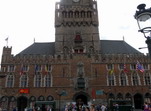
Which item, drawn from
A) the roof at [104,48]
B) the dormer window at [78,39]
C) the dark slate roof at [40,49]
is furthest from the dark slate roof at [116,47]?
the dark slate roof at [40,49]

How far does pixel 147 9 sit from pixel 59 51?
3438 cm

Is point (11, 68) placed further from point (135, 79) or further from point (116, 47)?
point (135, 79)

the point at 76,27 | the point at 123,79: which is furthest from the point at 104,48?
the point at 123,79

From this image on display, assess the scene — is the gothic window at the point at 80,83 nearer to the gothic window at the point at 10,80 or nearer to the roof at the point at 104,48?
the roof at the point at 104,48

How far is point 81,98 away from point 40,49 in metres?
14.4

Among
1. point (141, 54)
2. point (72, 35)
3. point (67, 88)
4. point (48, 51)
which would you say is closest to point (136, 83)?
point (141, 54)

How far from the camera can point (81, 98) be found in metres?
36.3

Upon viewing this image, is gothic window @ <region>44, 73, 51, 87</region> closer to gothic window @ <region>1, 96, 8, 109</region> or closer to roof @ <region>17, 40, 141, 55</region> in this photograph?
roof @ <region>17, 40, 141, 55</region>

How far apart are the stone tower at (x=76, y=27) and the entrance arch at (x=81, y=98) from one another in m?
8.86

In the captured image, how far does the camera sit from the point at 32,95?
34.9m

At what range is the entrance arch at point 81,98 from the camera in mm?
35281

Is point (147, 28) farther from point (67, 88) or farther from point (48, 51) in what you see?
point (48, 51)

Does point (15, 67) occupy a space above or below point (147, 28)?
above

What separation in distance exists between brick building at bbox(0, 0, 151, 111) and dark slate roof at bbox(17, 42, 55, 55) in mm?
214
